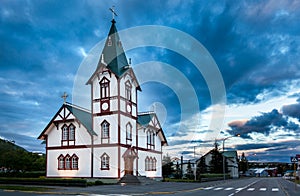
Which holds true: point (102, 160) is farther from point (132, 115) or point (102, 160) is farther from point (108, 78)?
point (108, 78)

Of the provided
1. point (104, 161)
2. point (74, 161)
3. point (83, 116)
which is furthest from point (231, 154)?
point (74, 161)

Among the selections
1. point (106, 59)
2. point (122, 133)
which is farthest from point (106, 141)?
point (106, 59)

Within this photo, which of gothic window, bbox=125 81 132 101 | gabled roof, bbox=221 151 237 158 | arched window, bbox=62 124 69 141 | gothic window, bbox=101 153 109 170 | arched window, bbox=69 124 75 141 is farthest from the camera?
gabled roof, bbox=221 151 237 158

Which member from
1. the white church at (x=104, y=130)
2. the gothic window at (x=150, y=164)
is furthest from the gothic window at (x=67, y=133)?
the gothic window at (x=150, y=164)

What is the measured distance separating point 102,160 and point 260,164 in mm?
172309

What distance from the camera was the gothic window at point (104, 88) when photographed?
4013 centimetres

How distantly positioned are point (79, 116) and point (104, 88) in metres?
4.72

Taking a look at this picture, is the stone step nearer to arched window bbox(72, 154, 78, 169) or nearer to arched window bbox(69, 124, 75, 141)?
arched window bbox(72, 154, 78, 169)

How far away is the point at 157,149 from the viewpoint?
4931cm

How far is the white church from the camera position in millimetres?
38344

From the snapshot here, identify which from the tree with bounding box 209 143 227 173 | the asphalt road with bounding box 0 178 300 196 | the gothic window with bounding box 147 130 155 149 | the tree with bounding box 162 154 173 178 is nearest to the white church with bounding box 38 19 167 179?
the gothic window with bounding box 147 130 155 149

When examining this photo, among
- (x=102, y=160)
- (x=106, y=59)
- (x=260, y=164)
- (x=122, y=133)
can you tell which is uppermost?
(x=106, y=59)

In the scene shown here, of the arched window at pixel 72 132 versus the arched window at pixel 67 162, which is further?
the arched window at pixel 72 132

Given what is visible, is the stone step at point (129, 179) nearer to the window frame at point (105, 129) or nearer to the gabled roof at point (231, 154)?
the window frame at point (105, 129)
